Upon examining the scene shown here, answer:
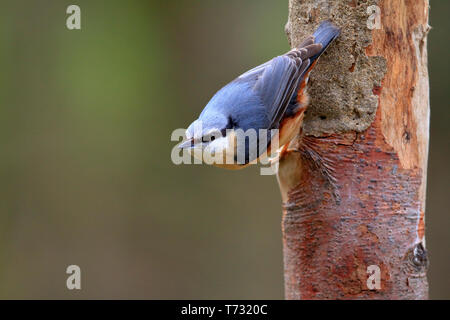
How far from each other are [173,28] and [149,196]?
1495 millimetres

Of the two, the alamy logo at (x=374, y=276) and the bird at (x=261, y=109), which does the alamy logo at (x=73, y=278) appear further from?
the alamy logo at (x=374, y=276)

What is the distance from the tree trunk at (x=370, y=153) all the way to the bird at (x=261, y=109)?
89 millimetres

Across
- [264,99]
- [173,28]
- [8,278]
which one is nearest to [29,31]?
[173,28]

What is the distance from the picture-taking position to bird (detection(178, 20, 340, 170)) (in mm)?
2076

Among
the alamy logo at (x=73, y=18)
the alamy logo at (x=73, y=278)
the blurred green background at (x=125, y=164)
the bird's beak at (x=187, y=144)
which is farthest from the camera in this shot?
the blurred green background at (x=125, y=164)

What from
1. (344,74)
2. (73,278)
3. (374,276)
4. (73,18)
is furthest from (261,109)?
(73,278)

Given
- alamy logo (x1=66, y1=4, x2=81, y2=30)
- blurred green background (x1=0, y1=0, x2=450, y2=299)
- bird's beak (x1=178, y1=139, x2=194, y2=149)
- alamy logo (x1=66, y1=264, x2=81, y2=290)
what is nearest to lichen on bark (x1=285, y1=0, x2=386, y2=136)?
bird's beak (x1=178, y1=139, x2=194, y2=149)

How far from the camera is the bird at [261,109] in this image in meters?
2.08

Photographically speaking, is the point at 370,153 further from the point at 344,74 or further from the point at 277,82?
the point at 277,82

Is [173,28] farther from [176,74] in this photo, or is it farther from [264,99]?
[264,99]

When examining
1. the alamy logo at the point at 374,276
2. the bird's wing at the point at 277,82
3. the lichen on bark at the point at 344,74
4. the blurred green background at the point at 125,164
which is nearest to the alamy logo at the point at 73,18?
the blurred green background at the point at 125,164

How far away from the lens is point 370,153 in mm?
2051

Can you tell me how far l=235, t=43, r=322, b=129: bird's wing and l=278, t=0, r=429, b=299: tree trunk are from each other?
12cm

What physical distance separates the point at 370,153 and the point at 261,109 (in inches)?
18.7
